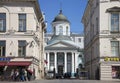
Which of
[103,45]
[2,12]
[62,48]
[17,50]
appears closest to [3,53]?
[17,50]

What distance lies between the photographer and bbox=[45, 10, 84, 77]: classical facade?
135250mm

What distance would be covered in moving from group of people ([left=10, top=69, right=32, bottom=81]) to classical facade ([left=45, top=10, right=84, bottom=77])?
7320 centimetres

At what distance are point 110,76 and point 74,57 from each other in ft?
256

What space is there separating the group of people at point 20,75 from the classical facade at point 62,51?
7320 centimetres

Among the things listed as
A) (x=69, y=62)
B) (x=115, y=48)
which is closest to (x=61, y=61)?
(x=69, y=62)

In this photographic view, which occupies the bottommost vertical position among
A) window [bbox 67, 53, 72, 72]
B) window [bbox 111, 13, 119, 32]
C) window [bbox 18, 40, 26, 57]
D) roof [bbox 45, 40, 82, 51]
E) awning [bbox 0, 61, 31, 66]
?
window [bbox 67, 53, 72, 72]

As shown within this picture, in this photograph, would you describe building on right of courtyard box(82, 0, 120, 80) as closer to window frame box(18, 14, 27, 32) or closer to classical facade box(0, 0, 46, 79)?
classical facade box(0, 0, 46, 79)

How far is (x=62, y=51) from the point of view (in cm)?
13538

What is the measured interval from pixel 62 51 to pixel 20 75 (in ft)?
259

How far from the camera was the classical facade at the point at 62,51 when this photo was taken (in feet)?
444

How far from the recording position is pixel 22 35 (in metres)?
59.7

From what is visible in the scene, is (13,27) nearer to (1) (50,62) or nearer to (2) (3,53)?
(2) (3,53)

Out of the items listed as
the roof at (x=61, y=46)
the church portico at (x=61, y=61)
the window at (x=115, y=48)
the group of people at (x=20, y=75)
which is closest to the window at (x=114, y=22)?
the window at (x=115, y=48)

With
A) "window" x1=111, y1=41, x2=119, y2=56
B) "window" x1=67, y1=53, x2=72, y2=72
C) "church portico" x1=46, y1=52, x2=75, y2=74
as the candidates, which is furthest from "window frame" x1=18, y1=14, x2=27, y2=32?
"window" x1=67, y1=53, x2=72, y2=72
